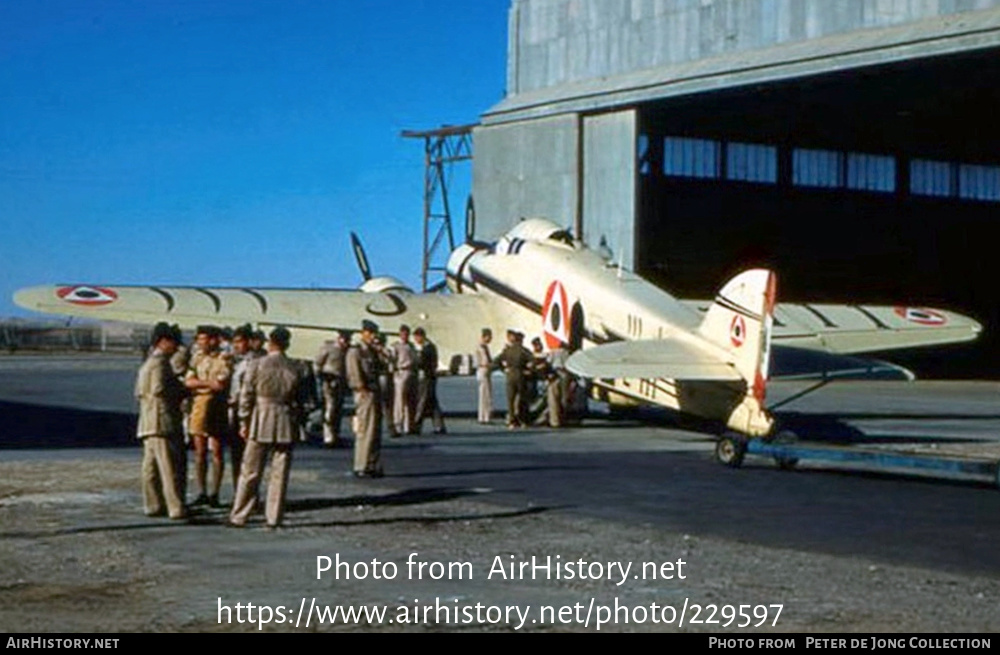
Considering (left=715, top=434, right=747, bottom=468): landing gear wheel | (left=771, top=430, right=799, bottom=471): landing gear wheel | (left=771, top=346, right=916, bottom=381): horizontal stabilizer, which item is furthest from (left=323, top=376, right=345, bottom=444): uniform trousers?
(left=771, top=430, right=799, bottom=471): landing gear wheel

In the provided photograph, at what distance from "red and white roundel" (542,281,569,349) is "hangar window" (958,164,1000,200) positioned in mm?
38868

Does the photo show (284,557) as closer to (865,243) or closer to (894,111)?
(894,111)

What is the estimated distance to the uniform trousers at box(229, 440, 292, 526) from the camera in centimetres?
1544

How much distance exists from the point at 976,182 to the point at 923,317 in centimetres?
3328

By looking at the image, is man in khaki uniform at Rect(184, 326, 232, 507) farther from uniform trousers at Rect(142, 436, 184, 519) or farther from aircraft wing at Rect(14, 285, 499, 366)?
aircraft wing at Rect(14, 285, 499, 366)

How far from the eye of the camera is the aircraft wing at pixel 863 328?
3478 cm

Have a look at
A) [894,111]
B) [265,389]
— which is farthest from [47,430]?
[894,111]

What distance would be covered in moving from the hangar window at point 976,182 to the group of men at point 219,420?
178 ft

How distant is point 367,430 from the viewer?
800 inches

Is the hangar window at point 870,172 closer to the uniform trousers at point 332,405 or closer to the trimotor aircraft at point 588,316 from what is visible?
the trimotor aircraft at point 588,316

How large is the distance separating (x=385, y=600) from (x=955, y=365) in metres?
63.0

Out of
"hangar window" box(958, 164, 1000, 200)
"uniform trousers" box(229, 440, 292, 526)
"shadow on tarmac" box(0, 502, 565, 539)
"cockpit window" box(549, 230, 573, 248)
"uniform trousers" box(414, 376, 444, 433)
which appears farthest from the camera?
"hangar window" box(958, 164, 1000, 200)

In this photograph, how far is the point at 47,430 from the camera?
2841 centimetres

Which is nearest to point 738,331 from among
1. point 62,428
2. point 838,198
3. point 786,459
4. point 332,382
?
point 786,459
